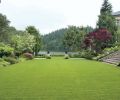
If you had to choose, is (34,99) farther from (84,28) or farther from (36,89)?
(84,28)

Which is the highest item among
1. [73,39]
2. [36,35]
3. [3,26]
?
[3,26]

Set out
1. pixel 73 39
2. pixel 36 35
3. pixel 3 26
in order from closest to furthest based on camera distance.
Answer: pixel 3 26, pixel 36 35, pixel 73 39

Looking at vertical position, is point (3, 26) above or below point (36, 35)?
above

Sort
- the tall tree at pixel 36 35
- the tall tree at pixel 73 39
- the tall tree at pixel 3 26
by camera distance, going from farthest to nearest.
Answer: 1. the tall tree at pixel 73 39
2. the tall tree at pixel 36 35
3. the tall tree at pixel 3 26

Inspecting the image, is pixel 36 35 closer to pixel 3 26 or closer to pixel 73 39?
pixel 73 39

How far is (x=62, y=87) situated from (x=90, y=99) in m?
3.13

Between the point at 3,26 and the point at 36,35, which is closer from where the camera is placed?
the point at 3,26

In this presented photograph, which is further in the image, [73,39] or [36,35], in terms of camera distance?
[73,39]

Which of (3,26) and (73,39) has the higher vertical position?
(3,26)

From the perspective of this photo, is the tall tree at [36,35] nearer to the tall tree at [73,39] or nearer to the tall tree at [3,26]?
the tall tree at [73,39]

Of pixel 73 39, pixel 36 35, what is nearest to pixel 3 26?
pixel 36 35

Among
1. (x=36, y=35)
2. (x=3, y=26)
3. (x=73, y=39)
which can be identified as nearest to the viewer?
(x=3, y=26)

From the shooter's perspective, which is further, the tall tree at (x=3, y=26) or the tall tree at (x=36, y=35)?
the tall tree at (x=36, y=35)

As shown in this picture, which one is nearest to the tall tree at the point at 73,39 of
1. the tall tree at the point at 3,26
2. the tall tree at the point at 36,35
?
the tall tree at the point at 36,35
